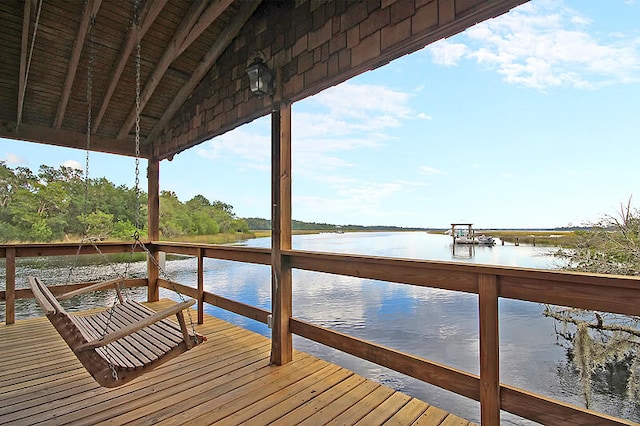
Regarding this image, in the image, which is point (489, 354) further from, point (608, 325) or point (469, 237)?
point (469, 237)

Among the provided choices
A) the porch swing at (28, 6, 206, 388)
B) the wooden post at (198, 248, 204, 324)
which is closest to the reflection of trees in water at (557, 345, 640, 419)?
the wooden post at (198, 248, 204, 324)

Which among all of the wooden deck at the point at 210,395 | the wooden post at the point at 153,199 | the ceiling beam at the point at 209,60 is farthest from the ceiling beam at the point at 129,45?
the wooden deck at the point at 210,395

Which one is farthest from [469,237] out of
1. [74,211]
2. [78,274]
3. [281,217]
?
[74,211]

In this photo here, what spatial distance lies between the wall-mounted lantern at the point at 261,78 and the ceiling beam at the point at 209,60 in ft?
2.44

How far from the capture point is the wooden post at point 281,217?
2.94 metres

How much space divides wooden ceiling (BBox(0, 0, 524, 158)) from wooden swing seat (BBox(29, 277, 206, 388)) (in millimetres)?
2089

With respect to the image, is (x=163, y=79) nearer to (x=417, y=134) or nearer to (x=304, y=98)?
(x=304, y=98)

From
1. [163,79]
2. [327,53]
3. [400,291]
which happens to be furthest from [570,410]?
[400,291]

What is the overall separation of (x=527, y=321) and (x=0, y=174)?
18.3 m

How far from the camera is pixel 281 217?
2984mm

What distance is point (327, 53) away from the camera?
256cm

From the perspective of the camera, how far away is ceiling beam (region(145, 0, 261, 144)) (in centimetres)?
330

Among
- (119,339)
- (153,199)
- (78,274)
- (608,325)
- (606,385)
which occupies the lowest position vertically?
(606,385)

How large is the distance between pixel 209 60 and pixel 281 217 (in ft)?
7.46
